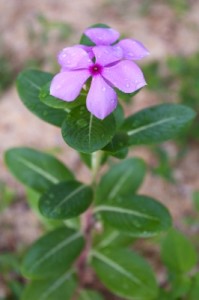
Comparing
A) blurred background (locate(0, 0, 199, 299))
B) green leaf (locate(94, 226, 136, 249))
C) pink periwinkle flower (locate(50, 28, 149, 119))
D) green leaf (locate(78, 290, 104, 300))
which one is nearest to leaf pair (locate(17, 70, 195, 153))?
pink periwinkle flower (locate(50, 28, 149, 119))

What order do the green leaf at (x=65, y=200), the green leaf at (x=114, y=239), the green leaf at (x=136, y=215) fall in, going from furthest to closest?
the green leaf at (x=114, y=239) < the green leaf at (x=136, y=215) < the green leaf at (x=65, y=200)

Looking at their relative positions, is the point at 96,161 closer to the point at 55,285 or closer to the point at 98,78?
the point at 98,78

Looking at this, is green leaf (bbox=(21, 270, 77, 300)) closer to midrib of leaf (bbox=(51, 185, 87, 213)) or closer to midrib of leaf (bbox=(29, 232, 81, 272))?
midrib of leaf (bbox=(29, 232, 81, 272))

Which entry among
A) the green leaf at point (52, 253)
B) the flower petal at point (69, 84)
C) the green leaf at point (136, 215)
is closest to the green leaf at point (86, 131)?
the flower petal at point (69, 84)

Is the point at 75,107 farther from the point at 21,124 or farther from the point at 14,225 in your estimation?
the point at 21,124

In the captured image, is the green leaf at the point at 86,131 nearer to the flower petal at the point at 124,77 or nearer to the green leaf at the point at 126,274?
the flower petal at the point at 124,77
